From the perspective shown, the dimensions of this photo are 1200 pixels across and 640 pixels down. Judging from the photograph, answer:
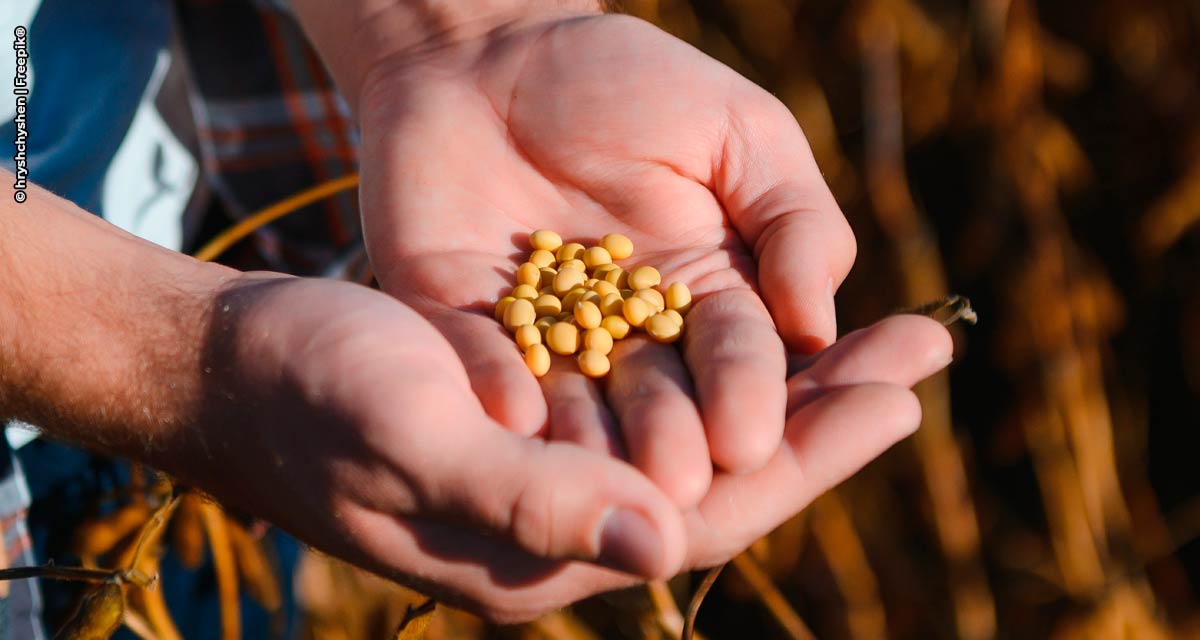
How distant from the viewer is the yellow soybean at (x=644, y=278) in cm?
92

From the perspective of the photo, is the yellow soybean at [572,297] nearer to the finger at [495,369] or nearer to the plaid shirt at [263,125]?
the finger at [495,369]

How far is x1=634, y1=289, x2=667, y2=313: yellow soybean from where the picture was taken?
0.89m

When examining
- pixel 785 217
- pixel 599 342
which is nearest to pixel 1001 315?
pixel 785 217

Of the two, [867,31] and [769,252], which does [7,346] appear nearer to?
[769,252]

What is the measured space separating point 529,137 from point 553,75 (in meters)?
0.07

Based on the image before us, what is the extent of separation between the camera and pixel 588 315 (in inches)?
35.5

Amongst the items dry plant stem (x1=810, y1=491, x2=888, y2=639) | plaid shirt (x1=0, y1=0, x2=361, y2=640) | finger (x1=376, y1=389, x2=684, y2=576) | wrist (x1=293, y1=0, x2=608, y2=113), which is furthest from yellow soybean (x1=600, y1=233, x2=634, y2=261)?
dry plant stem (x1=810, y1=491, x2=888, y2=639)

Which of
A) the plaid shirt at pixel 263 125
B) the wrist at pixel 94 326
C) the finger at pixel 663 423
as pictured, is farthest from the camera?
the plaid shirt at pixel 263 125

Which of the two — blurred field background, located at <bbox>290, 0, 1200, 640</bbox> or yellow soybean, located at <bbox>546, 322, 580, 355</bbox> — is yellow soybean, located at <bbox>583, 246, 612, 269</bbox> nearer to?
yellow soybean, located at <bbox>546, 322, 580, 355</bbox>

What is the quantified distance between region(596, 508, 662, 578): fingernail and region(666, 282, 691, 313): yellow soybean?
1.15ft

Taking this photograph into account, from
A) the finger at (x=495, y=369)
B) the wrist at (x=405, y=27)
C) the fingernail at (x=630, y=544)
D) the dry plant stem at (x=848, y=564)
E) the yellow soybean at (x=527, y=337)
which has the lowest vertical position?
the dry plant stem at (x=848, y=564)

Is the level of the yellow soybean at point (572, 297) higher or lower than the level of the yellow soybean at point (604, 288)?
lower

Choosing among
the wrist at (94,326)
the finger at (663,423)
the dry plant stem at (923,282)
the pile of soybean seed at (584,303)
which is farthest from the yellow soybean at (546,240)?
the dry plant stem at (923,282)

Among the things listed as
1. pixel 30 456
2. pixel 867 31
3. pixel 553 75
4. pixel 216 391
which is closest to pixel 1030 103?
pixel 867 31
